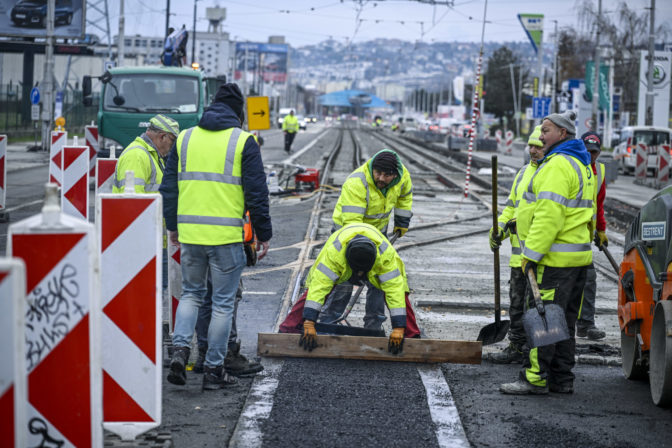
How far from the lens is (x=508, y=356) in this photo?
7375 millimetres

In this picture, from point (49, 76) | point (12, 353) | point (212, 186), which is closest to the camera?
point (12, 353)

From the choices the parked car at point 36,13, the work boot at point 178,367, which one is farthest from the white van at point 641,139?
the work boot at point 178,367

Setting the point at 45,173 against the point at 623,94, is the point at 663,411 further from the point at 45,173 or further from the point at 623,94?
the point at 623,94

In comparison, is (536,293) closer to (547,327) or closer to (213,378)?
(547,327)

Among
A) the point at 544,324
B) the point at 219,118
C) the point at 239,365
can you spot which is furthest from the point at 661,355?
the point at 219,118

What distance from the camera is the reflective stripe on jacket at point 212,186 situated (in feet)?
19.9

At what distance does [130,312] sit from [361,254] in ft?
7.39

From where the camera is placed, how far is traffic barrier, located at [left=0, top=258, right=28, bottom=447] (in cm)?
322

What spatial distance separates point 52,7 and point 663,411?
3101 cm

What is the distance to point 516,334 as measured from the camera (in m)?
7.52

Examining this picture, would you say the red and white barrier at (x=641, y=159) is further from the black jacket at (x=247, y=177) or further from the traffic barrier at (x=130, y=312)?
the traffic barrier at (x=130, y=312)

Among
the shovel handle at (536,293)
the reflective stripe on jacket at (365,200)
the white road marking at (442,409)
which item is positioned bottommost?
the white road marking at (442,409)

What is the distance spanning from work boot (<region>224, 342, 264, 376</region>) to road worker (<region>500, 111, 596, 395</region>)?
171cm

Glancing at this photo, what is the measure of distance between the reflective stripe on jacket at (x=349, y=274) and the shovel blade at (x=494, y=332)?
96 cm
